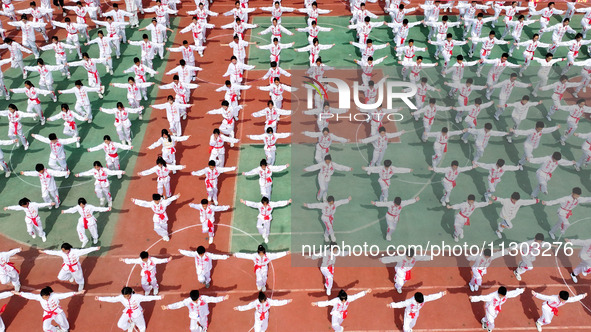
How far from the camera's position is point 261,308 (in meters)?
12.8

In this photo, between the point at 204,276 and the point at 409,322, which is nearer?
the point at 409,322

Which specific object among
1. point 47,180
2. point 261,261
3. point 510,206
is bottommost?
point 261,261

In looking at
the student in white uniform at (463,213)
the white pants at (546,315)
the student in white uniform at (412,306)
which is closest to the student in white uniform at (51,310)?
the student in white uniform at (412,306)

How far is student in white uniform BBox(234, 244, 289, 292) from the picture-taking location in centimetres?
1387

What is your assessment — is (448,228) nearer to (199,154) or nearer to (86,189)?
(199,154)

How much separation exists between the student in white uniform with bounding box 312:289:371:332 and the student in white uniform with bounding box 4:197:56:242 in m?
10.4

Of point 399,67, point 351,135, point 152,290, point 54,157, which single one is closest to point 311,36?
point 399,67

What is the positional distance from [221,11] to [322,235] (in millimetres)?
21126

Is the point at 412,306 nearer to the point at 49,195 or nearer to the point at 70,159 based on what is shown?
the point at 49,195

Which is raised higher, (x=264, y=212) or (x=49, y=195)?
(x=264, y=212)

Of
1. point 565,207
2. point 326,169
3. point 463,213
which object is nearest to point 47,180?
point 326,169

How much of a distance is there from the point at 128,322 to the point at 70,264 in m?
2.83

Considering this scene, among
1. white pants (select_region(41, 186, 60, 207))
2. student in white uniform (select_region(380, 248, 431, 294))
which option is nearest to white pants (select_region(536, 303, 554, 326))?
student in white uniform (select_region(380, 248, 431, 294))

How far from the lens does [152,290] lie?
14.8 m
